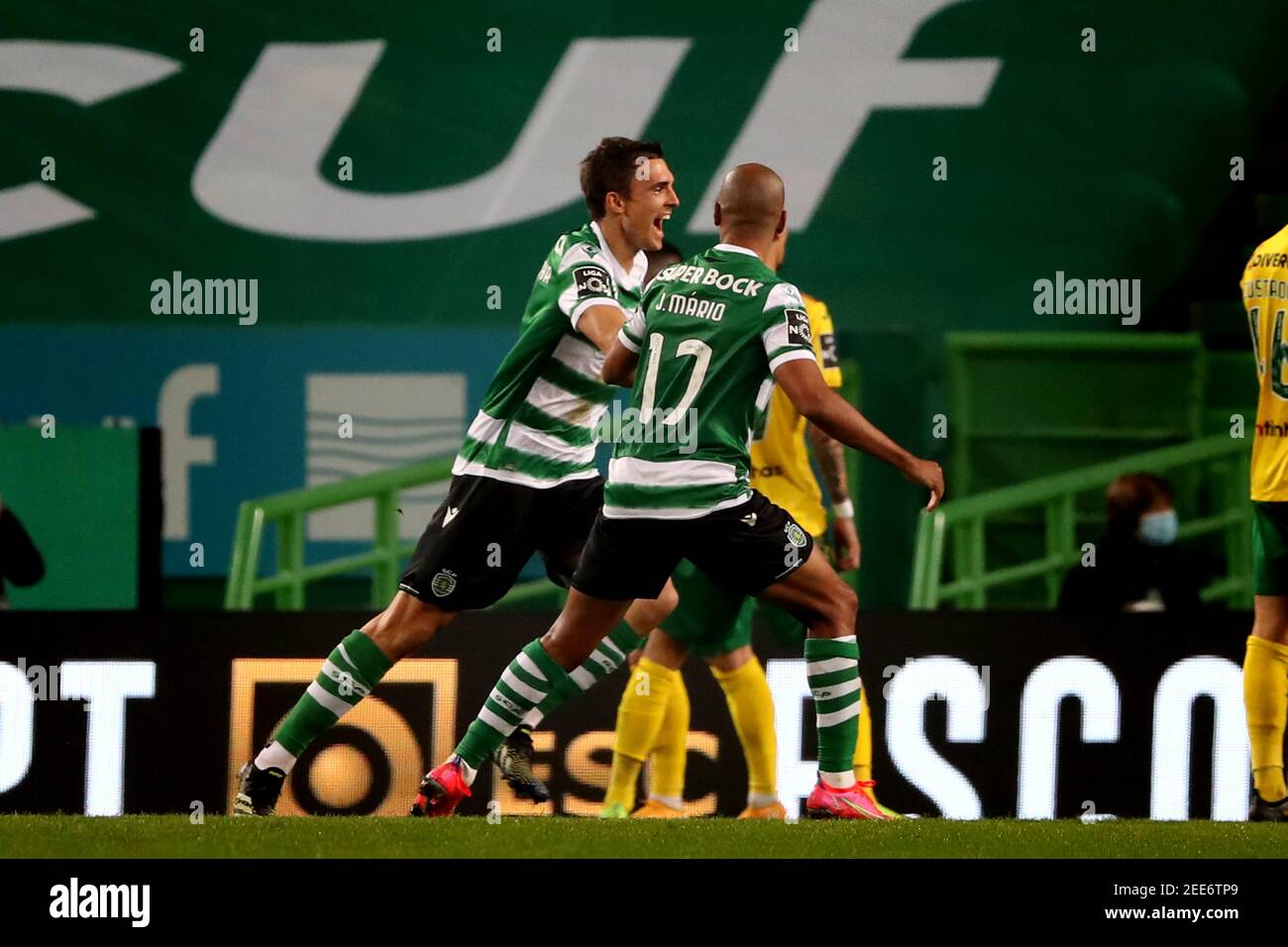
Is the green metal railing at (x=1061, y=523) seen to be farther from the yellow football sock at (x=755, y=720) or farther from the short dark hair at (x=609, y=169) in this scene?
the short dark hair at (x=609, y=169)

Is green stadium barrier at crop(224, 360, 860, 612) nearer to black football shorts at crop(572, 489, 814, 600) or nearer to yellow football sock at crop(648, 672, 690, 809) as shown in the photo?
yellow football sock at crop(648, 672, 690, 809)

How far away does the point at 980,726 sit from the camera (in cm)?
770

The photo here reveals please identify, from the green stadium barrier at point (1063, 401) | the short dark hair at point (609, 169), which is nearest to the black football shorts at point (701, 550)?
the short dark hair at point (609, 169)

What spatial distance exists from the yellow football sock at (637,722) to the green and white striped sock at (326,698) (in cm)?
126

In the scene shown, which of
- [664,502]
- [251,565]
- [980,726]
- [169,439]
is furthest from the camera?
[169,439]

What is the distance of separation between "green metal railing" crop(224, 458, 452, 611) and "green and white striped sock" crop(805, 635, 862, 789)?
379 cm

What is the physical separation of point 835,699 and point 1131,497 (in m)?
3.35

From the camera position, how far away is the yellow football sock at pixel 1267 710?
6.55m

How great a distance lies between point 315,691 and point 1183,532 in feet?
16.3

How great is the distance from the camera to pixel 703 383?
18.9 ft

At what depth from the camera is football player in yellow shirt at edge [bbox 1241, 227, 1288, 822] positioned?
6.48 metres
